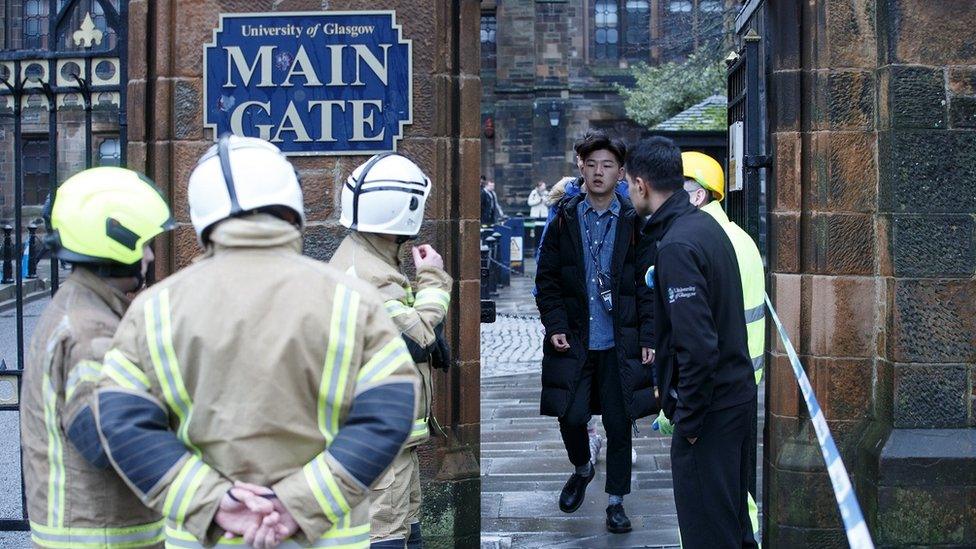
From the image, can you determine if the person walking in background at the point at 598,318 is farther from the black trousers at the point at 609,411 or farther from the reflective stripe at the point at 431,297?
the reflective stripe at the point at 431,297

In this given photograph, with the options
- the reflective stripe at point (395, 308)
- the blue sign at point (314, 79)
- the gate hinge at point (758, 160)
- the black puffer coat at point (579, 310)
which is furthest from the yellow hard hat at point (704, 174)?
the reflective stripe at point (395, 308)

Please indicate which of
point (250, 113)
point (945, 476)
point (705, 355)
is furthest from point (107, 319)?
point (945, 476)

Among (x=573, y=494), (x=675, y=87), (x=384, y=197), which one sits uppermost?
(x=675, y=87)

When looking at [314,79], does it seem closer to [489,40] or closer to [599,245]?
[599,245]

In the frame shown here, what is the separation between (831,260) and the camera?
596 centimetres

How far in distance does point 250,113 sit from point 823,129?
2622 mm

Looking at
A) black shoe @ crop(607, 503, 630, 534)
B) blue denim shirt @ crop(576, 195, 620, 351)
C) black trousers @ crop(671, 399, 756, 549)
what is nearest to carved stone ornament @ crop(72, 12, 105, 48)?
blue denim shirt @ crop(576, 195, 620, 351)

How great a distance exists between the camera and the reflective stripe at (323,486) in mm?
2730

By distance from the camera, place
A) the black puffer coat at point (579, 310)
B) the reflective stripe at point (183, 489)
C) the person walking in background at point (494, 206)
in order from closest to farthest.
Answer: the reflective stripe at point (183, 489), the black puffer coat at point (579, 310), the person walking in background at point (494, 206)

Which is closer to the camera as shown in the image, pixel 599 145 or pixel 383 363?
pixel 383 363

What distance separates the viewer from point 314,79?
5.84 m

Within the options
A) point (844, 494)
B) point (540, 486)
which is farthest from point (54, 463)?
point (540, 486)

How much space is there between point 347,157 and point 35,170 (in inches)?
908

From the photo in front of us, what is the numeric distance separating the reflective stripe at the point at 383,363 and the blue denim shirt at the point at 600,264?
3.72 m
